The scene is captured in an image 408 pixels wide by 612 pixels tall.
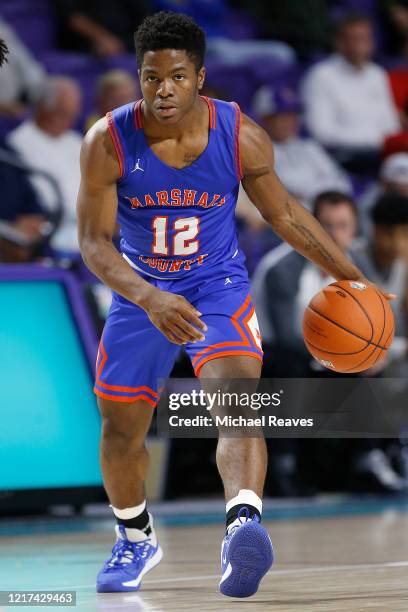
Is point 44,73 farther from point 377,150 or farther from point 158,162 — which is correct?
point 158,162

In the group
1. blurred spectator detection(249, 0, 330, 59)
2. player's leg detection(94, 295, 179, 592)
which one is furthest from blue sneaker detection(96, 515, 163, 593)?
blurred spectator detection(249, 0, 330, 59)

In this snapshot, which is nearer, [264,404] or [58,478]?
[264,404]

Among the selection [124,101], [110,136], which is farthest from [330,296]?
[124,101]

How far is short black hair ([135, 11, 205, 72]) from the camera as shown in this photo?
4230 millimetres

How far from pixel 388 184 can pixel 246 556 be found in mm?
6443

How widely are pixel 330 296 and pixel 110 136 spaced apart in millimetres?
978

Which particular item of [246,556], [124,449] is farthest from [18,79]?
[246,556]

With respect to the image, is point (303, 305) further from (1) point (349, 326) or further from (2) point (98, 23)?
(2) point (98, 23)

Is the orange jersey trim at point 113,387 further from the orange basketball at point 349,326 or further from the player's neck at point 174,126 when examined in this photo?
the player's neck at point 174,126

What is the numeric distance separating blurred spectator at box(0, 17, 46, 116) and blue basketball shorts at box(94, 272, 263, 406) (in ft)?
16.2

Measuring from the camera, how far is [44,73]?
9766 millimetres

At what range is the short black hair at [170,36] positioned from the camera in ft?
13.9

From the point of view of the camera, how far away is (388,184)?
32.6ft

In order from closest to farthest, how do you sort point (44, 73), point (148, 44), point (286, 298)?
point (148, 44) < point (286, 298) < point (44, 73)
